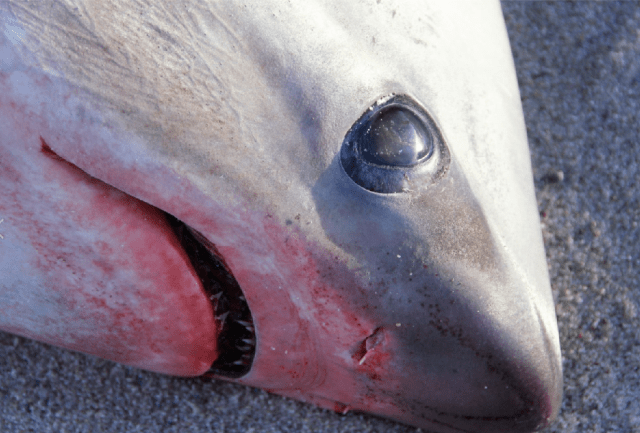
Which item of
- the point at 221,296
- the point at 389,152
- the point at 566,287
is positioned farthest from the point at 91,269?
the point at 566,287

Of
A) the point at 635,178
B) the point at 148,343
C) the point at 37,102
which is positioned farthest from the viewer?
the point at 635,178

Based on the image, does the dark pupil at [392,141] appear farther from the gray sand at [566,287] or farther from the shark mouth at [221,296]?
the gray sand at [566,287]

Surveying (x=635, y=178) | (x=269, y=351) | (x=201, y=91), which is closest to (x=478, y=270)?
(x=269, y=351)

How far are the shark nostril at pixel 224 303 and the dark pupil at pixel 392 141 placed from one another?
29 cm

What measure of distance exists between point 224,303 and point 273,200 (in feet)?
0.86

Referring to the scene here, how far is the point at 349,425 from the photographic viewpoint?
4.25 ft

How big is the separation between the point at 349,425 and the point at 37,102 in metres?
0.93

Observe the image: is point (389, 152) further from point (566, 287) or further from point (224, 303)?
point (566, 287)

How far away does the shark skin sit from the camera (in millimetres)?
800

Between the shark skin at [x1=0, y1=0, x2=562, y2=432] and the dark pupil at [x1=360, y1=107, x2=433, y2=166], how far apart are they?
3cm

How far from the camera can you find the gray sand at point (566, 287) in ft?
4.26

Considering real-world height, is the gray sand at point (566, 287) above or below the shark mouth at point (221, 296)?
below

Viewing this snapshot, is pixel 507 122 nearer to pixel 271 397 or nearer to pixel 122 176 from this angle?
pixel 122 176

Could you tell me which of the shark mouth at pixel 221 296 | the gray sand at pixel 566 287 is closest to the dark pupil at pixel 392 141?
the shark mouth at pixel 221 296
